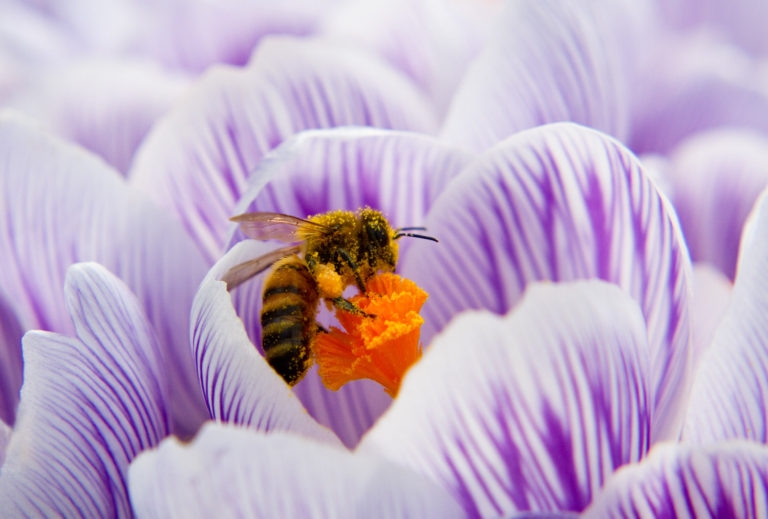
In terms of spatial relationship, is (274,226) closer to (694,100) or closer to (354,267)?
(354,267)

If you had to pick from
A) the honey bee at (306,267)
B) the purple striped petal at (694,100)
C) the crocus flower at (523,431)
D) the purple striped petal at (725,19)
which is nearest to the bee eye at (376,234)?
the honey bee at (306,267)

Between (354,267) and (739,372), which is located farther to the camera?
(354,267)

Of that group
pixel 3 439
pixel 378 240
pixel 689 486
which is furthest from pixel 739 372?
pixel 3 439

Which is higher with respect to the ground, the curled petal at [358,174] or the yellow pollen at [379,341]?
the curled petal at [358,174]

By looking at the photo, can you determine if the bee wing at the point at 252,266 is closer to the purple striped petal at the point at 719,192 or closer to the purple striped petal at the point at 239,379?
the purple striped petal at the point at 239,379

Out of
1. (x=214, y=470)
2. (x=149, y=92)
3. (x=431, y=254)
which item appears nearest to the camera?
(x=214, y=470)

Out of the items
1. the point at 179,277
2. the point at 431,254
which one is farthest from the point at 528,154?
the point at 179,277

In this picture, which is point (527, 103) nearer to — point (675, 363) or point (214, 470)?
point (675, 363)
